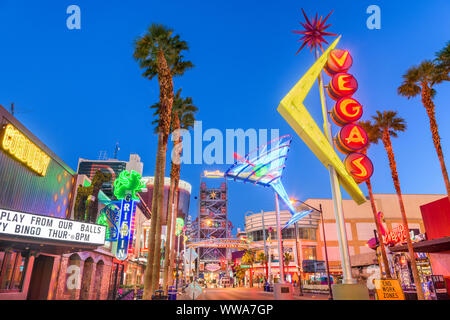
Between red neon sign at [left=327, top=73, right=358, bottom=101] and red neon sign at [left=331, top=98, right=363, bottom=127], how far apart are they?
361 mm

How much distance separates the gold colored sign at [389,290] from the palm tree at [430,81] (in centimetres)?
1444

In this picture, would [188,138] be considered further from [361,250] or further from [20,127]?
[361,250]

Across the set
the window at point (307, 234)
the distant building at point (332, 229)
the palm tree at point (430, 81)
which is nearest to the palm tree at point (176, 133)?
the palm tree at point (430, 81)

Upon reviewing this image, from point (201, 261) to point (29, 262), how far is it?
10732 centimetres

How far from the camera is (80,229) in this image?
698 inches

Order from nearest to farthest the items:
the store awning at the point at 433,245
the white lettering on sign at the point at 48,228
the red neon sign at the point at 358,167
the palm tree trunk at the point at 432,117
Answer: the red neon sign at the point at 358,167
the white lettering on sign at the point at 48,228
the store awning at the point at 433,245
the palm tree trunk at the point at 432,117

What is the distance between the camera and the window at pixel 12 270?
1591 cm

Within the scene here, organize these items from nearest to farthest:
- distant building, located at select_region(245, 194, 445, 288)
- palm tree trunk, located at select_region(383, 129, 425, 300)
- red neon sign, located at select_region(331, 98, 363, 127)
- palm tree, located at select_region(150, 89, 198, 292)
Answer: red neon sign, located at select_region(331, 98, 363, 127) < palm tree trunk, located at select_region(383, 129, 425, 300) < palm tree, located at select_region(150, 89, 198, 292) < distant building, located at select_region(245, 194, 445, 288)

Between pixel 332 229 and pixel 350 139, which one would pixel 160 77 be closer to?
pixel 350 139

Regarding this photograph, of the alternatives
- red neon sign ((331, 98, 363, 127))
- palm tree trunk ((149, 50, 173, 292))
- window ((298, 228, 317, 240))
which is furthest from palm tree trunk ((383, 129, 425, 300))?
window ((298, 228, 317, 240))

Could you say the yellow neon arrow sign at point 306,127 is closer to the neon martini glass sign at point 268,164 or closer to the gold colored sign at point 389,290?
the gold colored sign at point 389,290

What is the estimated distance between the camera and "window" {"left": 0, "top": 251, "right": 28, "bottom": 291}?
15.9 m

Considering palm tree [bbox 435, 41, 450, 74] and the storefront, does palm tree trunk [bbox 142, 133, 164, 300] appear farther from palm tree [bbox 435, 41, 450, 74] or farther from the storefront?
palm tree [bbox 435, 41, 450, 74]
